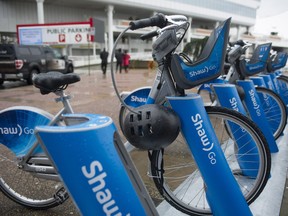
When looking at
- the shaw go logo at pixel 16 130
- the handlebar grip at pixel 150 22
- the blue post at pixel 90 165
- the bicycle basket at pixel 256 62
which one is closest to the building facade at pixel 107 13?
the bicycle basket at pixel 256 62

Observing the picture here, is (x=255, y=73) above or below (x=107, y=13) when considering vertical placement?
below

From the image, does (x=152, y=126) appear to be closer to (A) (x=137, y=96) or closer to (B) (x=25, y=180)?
(A) (x=137, y=96)

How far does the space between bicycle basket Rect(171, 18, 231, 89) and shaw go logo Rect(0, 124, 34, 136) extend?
125 centimetres

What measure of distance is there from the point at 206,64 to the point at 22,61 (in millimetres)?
12215

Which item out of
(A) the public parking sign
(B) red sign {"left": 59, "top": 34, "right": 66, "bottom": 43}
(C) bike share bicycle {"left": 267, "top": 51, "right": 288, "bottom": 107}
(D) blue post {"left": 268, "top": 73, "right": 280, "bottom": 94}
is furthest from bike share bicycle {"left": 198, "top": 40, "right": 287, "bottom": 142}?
(B) red sign {"left": 59, "top": 34, "right": 66, "bottom": 43}

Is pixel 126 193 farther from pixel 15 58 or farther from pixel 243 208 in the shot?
pixel 15 58

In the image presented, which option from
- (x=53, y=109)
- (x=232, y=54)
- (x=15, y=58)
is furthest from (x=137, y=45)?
(x=232, y=54)

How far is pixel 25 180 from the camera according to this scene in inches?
121

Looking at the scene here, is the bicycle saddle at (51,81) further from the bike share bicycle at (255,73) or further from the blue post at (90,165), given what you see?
the bike share bicycle at (255,73)

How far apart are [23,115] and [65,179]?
1155 mm

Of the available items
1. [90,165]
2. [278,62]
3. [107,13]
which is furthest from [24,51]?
[107,13]

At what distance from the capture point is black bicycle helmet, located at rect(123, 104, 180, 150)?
2.00 meters

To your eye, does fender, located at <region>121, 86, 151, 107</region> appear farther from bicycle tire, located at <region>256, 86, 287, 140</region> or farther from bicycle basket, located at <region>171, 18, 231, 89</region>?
bicycle tire, located at <region>256, 86, 287, 140</region>

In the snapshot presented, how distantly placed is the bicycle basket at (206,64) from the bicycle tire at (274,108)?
7.10ft
